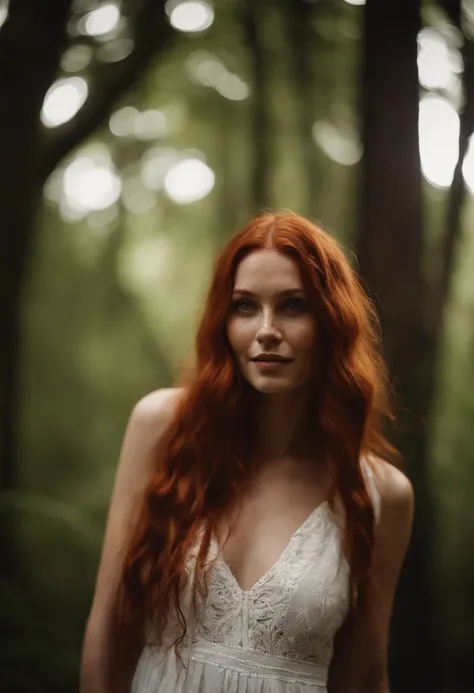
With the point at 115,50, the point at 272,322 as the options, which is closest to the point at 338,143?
the point at 115,50

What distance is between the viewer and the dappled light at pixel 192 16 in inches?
68.4

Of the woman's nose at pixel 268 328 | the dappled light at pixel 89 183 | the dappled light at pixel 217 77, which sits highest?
the dappled light at pixel 217 77

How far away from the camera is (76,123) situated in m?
1.72

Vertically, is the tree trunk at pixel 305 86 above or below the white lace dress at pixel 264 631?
above

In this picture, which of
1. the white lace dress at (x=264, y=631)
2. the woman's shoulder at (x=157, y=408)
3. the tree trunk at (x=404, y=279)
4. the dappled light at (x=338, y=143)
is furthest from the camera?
the dappled light at (x=338, y=143)

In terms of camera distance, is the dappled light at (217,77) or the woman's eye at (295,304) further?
the dappled light at (217,77)

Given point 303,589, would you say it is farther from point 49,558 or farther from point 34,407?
point 34,407

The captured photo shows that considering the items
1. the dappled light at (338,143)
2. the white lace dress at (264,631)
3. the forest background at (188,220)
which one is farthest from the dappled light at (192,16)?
the white lace dress at (264,631)

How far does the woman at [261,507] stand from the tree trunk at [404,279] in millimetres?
256

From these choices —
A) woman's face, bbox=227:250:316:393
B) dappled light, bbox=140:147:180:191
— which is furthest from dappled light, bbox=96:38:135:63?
woman's face, bbox=227:250:316:393

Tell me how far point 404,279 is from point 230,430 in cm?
59

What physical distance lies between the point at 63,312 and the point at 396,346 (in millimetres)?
780

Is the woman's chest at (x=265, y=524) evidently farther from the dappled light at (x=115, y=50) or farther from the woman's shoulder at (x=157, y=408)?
the dappled light at (x=115, y=50)

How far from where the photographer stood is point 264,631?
114 cm
